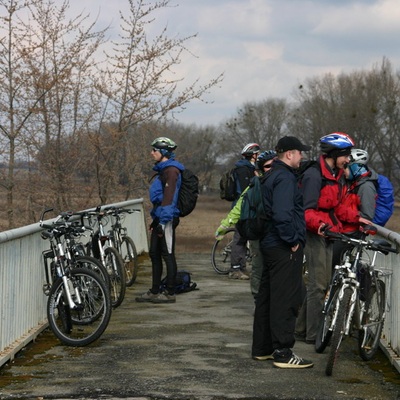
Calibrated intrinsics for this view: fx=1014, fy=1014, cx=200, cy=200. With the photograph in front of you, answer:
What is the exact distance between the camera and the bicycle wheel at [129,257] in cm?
1300

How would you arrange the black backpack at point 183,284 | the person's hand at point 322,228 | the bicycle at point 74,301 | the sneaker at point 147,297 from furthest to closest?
1. the black backpack at point 183,284
2. the sneaker at point 147,297
3. the bicycle at point 74,301
4. the person's hand at point 322,228

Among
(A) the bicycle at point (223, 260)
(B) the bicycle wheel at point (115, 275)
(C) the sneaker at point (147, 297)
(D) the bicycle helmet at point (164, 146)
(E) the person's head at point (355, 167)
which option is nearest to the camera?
(E) the person's head at point (355, 167)

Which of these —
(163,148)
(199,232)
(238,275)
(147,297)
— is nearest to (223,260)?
(238,275)

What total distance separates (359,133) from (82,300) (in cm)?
8146

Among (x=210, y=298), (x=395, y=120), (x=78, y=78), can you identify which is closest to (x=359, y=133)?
(x=395, y=120)

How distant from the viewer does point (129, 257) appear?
13.1 m

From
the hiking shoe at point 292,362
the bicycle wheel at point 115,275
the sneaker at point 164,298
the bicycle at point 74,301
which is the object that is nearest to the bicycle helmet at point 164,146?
the bicycle wheel at point 115,275

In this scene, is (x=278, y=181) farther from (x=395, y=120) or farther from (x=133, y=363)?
(x=395, y=120)

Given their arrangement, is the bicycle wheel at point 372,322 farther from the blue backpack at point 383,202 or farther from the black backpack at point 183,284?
the black backpack at point 183,284

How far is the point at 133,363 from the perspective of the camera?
7809 mm

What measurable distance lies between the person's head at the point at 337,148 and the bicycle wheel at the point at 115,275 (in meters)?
3.32

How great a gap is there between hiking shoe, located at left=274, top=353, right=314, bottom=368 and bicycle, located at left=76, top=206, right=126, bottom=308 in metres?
3.50

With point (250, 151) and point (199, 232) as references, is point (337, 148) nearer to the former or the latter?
point (250, 151)

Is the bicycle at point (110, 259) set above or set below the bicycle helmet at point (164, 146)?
below
